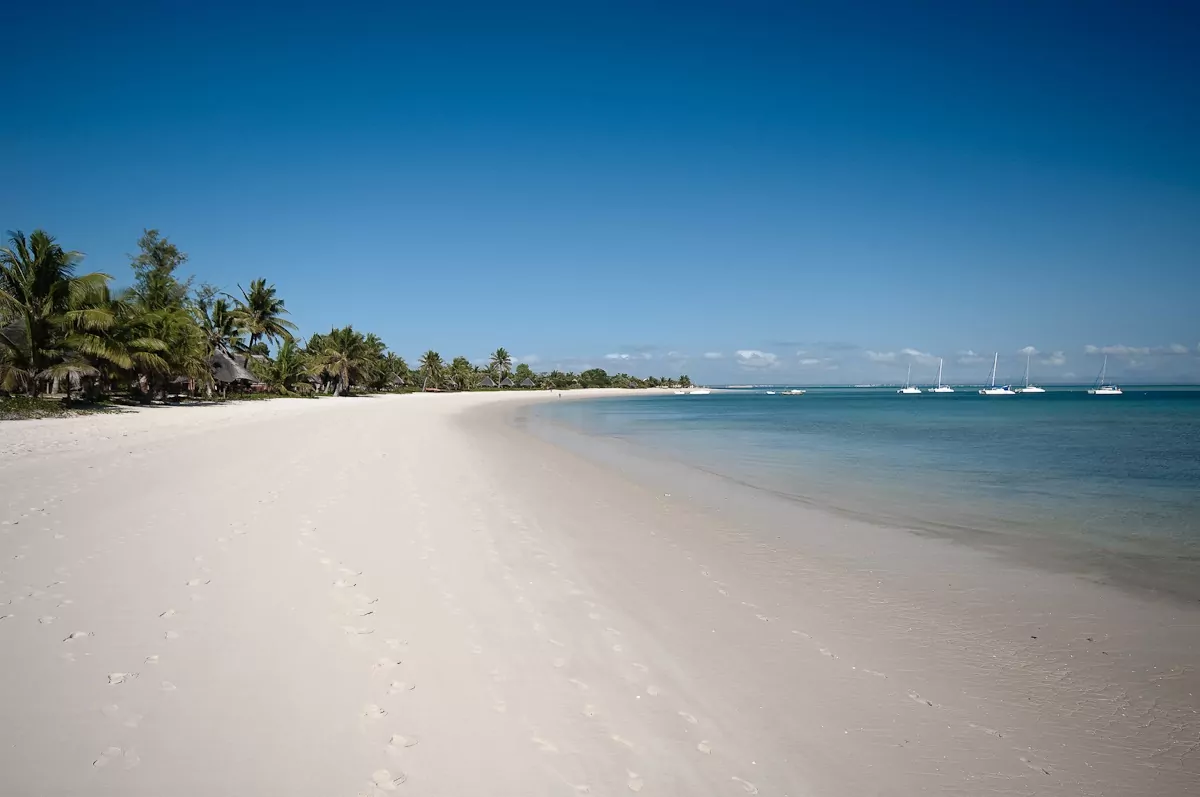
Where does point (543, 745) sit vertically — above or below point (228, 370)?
below

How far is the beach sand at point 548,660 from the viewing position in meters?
2.93

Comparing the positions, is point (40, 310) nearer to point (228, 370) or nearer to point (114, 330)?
point (114, 330)

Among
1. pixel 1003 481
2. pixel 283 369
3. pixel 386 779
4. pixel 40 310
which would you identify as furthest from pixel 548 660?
pixel 283 369

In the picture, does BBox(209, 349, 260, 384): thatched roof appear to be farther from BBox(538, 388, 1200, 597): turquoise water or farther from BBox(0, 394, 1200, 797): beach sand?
BBox(0, 394, 1200, 797): beach sand

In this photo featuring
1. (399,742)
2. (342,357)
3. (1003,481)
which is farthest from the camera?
(342,357)

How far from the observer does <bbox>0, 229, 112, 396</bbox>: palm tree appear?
76.2ft

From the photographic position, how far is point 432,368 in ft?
320

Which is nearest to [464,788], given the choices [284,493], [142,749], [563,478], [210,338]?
[142,749]

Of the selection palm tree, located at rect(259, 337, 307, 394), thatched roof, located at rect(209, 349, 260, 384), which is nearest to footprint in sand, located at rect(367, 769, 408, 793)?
thatched roof, located at rect(209, 349, 260, 384)

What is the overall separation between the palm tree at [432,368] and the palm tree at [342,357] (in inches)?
1132

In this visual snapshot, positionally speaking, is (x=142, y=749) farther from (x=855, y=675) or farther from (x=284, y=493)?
(x=284, y=493)

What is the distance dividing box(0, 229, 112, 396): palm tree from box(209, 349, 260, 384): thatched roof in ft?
52.5

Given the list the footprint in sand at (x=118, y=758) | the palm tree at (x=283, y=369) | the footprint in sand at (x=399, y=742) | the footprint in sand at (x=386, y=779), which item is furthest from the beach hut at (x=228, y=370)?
the footprint in sand at (x=386, y=779)

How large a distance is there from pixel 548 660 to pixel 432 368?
321ft
